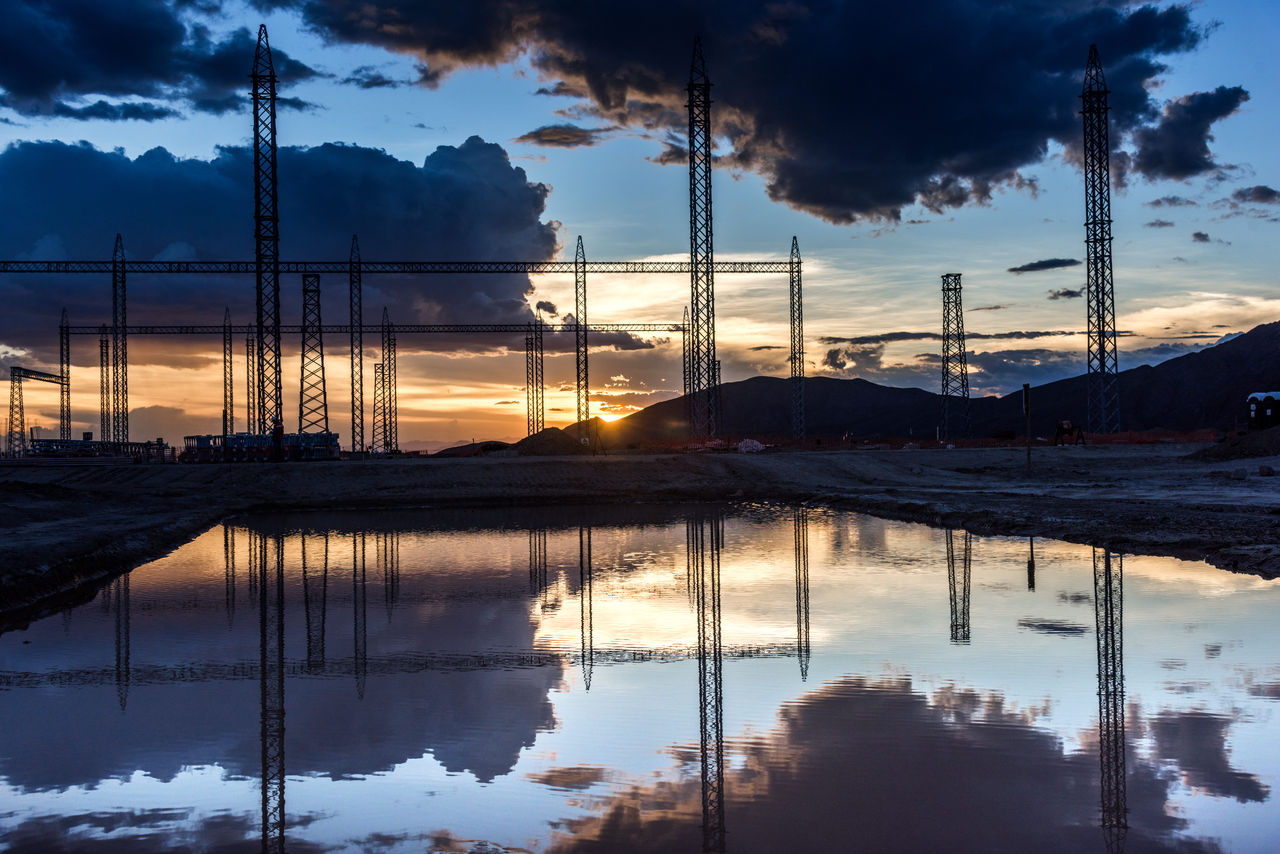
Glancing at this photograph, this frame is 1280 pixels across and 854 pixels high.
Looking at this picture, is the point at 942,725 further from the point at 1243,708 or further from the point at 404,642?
the point at 404,642

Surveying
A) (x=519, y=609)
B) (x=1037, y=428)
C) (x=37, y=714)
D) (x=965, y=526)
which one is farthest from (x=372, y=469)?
(x=1037, y=428)

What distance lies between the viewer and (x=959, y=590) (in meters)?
15.6

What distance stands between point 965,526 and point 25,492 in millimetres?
30522

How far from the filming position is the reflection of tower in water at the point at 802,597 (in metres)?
11.3

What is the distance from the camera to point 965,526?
1013 inches

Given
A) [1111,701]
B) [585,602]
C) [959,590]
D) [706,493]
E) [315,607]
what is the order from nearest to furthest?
1. [1111,701]
2. [585,602]
3. [315,607]
4. [959,590]
5. [706,493]

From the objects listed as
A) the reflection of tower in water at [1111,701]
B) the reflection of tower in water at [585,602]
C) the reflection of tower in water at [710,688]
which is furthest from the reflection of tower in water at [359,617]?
the reflection of tower in water at [1111,701]

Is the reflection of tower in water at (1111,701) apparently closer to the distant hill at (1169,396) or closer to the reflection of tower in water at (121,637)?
the reflection of tower in water at (121,637)

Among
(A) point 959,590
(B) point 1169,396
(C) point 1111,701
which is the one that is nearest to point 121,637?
(C) point 1111,701

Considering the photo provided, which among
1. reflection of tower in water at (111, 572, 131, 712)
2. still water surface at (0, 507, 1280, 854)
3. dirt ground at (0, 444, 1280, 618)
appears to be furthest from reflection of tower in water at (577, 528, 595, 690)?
dirt ground at (0, 444, 1280, 618)

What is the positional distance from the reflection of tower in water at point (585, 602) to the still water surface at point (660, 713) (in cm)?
8

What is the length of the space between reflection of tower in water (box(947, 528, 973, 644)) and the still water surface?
0.12 metres

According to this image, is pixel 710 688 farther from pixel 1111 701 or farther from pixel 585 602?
pixel 585 602

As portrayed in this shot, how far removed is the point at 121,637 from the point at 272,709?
533cm
